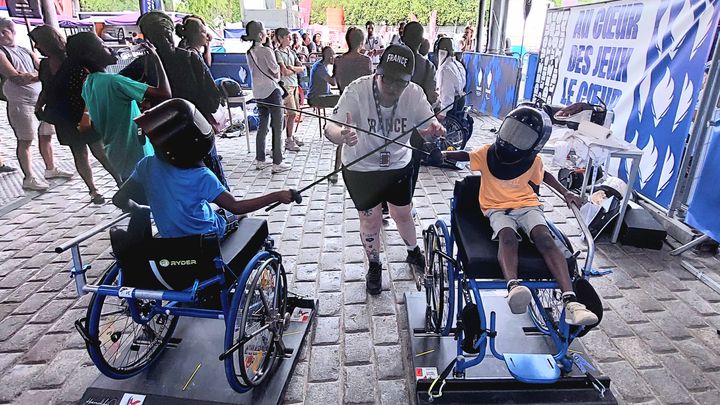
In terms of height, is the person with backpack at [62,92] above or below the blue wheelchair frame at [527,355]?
above

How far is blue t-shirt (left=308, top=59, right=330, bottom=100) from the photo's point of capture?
727 centimetres

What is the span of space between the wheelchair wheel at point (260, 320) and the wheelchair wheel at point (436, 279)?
996mm

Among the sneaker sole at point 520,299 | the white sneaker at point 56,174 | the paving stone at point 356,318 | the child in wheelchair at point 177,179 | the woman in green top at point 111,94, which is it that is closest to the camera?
the child in wheelchair at point 177,179

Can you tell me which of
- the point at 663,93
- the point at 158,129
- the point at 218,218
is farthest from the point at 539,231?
the point at 663,93

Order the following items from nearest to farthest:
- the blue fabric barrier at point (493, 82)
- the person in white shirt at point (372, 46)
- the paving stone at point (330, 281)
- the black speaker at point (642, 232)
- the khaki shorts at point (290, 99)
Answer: the paving stone at point (330, 281) < the black speaker at point (642, 232) < the khaki shorts at point (290, 99) < the blue fabric barrier at point (493, 82) < the person in white shirt at point (372, 46)

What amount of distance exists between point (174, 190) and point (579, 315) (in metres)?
2.18

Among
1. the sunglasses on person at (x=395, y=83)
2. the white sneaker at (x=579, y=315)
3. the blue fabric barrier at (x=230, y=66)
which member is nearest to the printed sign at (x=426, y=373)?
the white sneaker at (x=579, y=315)

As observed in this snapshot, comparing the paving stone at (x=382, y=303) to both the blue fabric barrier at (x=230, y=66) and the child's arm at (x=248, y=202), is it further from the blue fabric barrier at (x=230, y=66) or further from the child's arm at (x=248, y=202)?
the blue fabric barrier at (x=230, y=66)

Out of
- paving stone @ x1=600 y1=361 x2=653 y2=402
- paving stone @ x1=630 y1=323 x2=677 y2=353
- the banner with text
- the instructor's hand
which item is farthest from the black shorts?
the banner with text

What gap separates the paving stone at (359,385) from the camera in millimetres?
2578

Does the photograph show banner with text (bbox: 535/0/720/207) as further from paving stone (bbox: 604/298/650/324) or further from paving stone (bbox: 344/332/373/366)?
paving stone (bbox: 344/332/373/366)

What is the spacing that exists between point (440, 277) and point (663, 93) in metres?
3.77

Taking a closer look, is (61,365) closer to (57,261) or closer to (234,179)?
(57,261)

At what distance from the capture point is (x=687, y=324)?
3.18 meters
